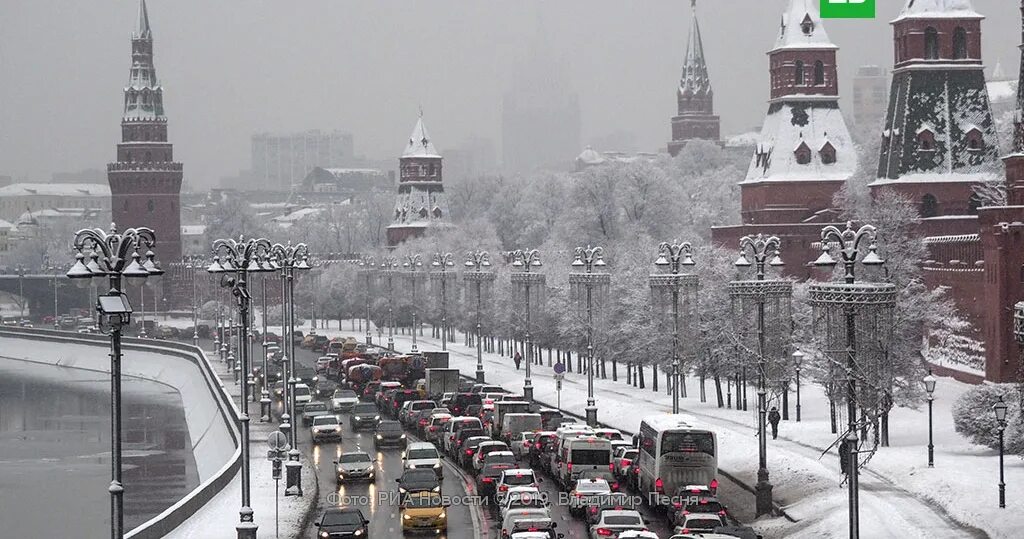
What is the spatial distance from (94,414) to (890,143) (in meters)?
49.1

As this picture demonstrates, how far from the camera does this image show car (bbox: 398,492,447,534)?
37688mm

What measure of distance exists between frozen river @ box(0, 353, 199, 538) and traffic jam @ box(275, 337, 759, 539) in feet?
27.1

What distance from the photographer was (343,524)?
35.6 meters

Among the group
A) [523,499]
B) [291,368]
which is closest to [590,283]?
[291,368]

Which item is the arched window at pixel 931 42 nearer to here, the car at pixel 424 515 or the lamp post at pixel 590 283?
the lamp post at pixel 590 283

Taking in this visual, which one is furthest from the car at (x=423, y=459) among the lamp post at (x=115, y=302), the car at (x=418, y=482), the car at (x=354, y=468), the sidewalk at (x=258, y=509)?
the lamp post at (x=115, y=302)

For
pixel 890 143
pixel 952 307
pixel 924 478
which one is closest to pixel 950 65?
pixel 890 143

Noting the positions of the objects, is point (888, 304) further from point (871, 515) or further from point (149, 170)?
point (149, 170)

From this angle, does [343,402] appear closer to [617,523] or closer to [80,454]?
[80,454]

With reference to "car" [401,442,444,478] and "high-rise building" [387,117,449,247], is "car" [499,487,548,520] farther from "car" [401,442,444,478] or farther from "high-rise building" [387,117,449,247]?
"high-rise building" [387,117,449,247]

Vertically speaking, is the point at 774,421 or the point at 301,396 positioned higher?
the point at 774,421

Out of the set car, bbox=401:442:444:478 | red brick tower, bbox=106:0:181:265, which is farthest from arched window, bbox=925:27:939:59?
red brick tower, bbox=106:0:181:265

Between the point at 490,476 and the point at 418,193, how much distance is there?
136 m

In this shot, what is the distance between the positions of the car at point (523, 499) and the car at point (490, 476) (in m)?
5.51
